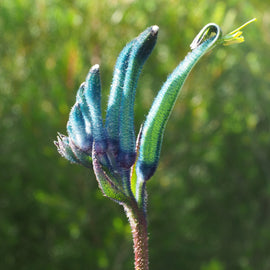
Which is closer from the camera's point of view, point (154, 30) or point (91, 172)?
point (154, 30)

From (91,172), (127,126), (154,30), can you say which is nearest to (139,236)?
(127,126)

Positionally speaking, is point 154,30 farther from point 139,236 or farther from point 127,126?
point 139,236

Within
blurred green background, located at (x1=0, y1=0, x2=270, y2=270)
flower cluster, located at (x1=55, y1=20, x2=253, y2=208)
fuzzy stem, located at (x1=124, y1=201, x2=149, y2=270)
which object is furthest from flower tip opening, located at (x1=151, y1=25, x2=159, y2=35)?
blurred green background, located at (x1=0, y1=0, x2=270, y2=270)

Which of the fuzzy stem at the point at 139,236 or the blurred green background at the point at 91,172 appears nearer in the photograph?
the fuzzy stem at the point at 139,236

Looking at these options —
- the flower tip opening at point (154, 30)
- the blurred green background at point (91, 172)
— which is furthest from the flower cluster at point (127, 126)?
the blurred green background at point (91, 172)

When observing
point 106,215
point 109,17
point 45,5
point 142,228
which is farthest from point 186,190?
point 142,228

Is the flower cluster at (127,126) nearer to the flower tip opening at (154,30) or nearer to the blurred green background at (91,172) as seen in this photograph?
the flower tip opening at (154,30)

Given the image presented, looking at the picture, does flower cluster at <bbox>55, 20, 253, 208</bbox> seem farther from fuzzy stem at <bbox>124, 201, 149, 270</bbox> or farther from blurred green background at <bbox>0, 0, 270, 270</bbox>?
blurred green background at <bbox>0, 0, 270, 270</bbox>

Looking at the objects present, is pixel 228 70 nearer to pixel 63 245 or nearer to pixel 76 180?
pixel 76 180
